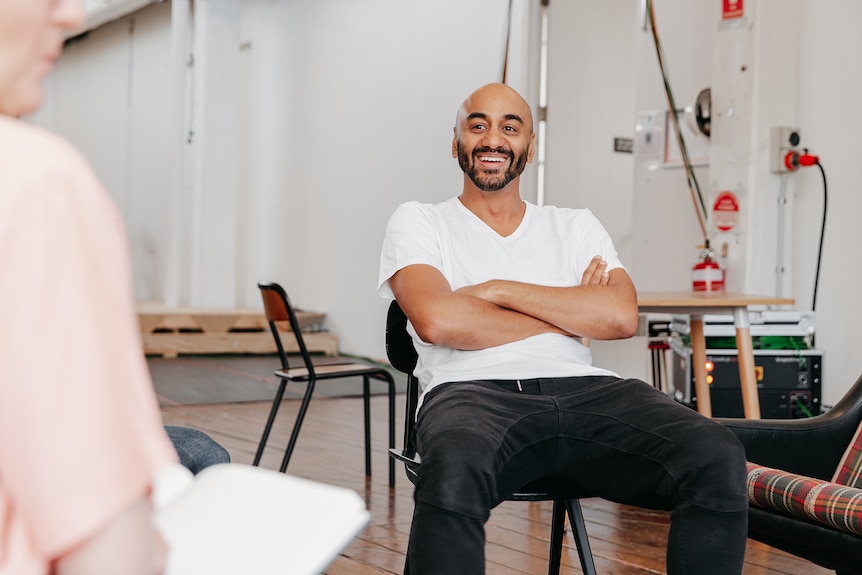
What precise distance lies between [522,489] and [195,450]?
567 mm

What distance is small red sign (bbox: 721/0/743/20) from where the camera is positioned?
13.1ft

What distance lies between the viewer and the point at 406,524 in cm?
278

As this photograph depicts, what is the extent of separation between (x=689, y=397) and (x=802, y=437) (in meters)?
1.51

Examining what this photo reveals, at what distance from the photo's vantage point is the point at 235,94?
829 centimetres

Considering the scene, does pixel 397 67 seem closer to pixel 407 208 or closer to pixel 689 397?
pixel 689 397

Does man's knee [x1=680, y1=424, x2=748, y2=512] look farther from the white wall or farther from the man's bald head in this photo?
the white wall

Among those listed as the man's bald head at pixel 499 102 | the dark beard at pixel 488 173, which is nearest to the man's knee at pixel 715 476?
the dark beard at pixel 488 173

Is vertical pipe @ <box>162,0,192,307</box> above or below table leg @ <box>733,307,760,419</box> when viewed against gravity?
above

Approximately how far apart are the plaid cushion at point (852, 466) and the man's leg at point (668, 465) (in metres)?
0.41

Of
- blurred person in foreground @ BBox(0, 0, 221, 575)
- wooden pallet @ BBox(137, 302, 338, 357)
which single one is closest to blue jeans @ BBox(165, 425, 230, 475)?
blurred person in foreground @ BBox(0, 0, 221, 575)

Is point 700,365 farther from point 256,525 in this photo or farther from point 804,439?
point 256,525

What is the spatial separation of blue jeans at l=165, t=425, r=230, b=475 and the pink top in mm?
1037

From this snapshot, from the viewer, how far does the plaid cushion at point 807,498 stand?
151cm

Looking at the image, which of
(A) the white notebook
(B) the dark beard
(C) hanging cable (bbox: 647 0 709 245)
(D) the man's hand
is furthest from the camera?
(C) hanging cable (bbox: 647 0 709 245)
